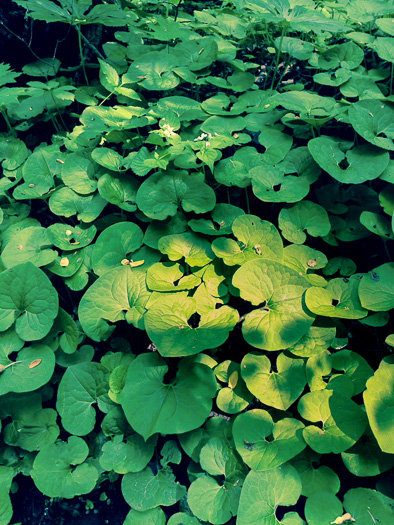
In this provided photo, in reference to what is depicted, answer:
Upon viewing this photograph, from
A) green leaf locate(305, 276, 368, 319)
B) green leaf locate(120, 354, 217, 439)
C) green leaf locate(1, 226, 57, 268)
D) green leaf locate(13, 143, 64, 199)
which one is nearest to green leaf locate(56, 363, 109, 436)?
green leaf locate(120, 354, 217, 439)

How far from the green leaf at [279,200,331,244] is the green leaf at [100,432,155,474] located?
1.22m

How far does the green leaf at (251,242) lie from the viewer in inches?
69.0

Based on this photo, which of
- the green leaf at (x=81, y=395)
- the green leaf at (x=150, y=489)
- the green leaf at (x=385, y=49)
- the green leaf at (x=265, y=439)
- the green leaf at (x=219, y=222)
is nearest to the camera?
the green leaf at (x=265, y=439)

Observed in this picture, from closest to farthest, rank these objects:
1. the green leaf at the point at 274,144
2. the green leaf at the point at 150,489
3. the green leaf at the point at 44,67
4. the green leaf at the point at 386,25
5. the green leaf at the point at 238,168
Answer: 1. the green leaf at the point at 150,489
2. the green leaf at the point at 238,168
3. the green leaf at the point at 274,144
4. the green leaf at the point at 386,25
5. the green leaf at the point at 44,67

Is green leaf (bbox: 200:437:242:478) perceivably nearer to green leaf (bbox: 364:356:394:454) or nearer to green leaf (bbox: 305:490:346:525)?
green leaf (bbox: 305:490:346:525)

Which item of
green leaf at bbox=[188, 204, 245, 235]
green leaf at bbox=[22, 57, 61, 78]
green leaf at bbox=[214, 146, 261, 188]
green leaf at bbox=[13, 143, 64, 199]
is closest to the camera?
green leaf at bbox=[188, 204, 245, 235]

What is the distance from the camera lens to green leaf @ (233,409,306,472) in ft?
4.37

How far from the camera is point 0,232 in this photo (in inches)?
87.2

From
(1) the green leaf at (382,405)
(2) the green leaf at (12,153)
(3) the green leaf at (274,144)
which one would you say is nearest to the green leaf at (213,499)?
(1) the green leaf at (382,405)

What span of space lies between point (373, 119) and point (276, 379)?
1565mm

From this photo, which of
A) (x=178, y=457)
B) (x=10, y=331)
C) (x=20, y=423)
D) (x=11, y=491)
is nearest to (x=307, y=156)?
(x=178, y=457)

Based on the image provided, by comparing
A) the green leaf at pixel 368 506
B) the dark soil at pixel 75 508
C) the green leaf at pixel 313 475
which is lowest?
the dark soil at pixel 75 508

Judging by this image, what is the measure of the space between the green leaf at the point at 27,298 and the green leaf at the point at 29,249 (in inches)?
→ 7.4

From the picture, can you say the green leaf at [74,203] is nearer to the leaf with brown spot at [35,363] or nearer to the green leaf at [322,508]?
the leaf with brown spot at [35,363]
